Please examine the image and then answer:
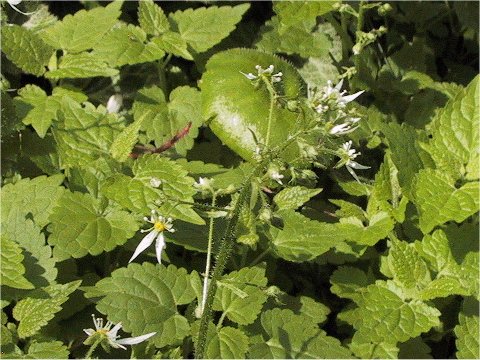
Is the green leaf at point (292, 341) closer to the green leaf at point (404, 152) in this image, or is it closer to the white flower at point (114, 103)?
the green leaf at point (404, 152)

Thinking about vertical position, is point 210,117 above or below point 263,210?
below

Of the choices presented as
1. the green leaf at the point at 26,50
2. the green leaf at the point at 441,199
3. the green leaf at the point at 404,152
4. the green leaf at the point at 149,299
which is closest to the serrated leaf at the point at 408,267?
the green leaf at the point at 441,199

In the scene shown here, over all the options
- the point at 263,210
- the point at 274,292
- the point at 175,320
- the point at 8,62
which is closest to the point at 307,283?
the point at 175,320

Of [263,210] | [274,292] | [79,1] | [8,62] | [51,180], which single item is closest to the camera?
[263,210]

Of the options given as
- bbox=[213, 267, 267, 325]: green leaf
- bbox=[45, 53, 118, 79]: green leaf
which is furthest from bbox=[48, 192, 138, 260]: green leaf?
bbox=[45, 53, 118, 79]: green leaf

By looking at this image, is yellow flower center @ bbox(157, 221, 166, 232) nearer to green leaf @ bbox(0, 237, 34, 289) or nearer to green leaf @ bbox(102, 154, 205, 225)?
green leaf @ bbox(102, 154, 205, 225)

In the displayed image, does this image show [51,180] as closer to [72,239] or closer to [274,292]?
[72,239]
